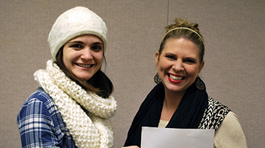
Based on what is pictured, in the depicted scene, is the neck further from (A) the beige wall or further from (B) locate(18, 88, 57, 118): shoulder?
(A) the beige wall

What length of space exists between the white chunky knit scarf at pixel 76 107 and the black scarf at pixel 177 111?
0.24m

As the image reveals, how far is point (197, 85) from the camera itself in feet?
4.74

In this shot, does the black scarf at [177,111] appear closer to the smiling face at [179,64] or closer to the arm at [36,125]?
the smiling face at [179,64]

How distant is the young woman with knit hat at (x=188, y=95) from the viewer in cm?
126

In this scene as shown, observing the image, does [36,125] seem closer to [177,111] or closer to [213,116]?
[177,111]

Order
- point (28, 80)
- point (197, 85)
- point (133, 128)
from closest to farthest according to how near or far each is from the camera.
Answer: point (197, 85) → point (133, 128) → point (28, 80)

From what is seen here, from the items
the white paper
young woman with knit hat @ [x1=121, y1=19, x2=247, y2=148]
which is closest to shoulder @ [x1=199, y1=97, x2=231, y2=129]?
young woman with knit hat @ [x1=121, y1=19, x2=247, y2=148]

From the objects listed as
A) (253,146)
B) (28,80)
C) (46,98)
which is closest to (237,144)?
(46,98)

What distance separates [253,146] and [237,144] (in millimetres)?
1259

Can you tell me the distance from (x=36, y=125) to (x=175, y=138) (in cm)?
59

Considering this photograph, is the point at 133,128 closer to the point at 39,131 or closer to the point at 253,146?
the point at 39,131

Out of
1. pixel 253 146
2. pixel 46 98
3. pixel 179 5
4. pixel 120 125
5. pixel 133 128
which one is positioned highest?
pixel 179 5

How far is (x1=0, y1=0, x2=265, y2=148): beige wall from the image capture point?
219cm

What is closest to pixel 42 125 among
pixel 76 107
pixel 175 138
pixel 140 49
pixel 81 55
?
pixel 76 107
